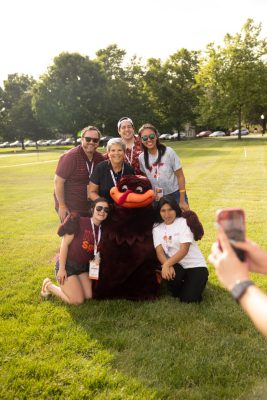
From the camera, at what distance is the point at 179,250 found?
4.85m

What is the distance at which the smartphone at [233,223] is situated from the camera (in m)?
1.66

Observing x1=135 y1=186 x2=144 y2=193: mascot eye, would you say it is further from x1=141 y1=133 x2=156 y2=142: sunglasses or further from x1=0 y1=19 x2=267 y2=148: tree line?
x1=0 y1=19 x2=267 y2=148: tree line

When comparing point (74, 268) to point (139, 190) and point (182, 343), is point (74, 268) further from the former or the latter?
point (182, 343)

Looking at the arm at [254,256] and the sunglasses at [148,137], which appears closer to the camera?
the arm at [254,256]

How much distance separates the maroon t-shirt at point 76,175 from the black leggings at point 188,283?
1.75 m

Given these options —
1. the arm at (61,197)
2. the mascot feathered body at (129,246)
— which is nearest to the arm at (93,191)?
the mascot feathered body at (129,246)

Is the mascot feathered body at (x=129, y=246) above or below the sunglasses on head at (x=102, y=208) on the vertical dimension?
below

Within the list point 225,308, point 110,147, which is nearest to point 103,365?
point 225,308

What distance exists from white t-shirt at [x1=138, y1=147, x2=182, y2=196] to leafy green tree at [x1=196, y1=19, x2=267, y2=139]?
44422mm

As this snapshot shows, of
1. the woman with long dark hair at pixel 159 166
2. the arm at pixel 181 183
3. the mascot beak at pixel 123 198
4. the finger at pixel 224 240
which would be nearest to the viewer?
the finger at pixel 224 240

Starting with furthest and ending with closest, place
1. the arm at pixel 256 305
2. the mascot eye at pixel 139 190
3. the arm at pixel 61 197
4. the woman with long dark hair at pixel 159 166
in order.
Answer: the woman with long dark hair at pixel 159 166
the arm at pixel 61 197
the mascot eye at pixel 139 190
the arm at pixel 256 305

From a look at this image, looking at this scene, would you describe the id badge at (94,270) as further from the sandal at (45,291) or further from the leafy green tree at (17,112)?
the leafy green tree at (17,112)

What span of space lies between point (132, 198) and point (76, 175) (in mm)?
1446

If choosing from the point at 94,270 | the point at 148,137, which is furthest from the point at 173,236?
the point at 148,137
